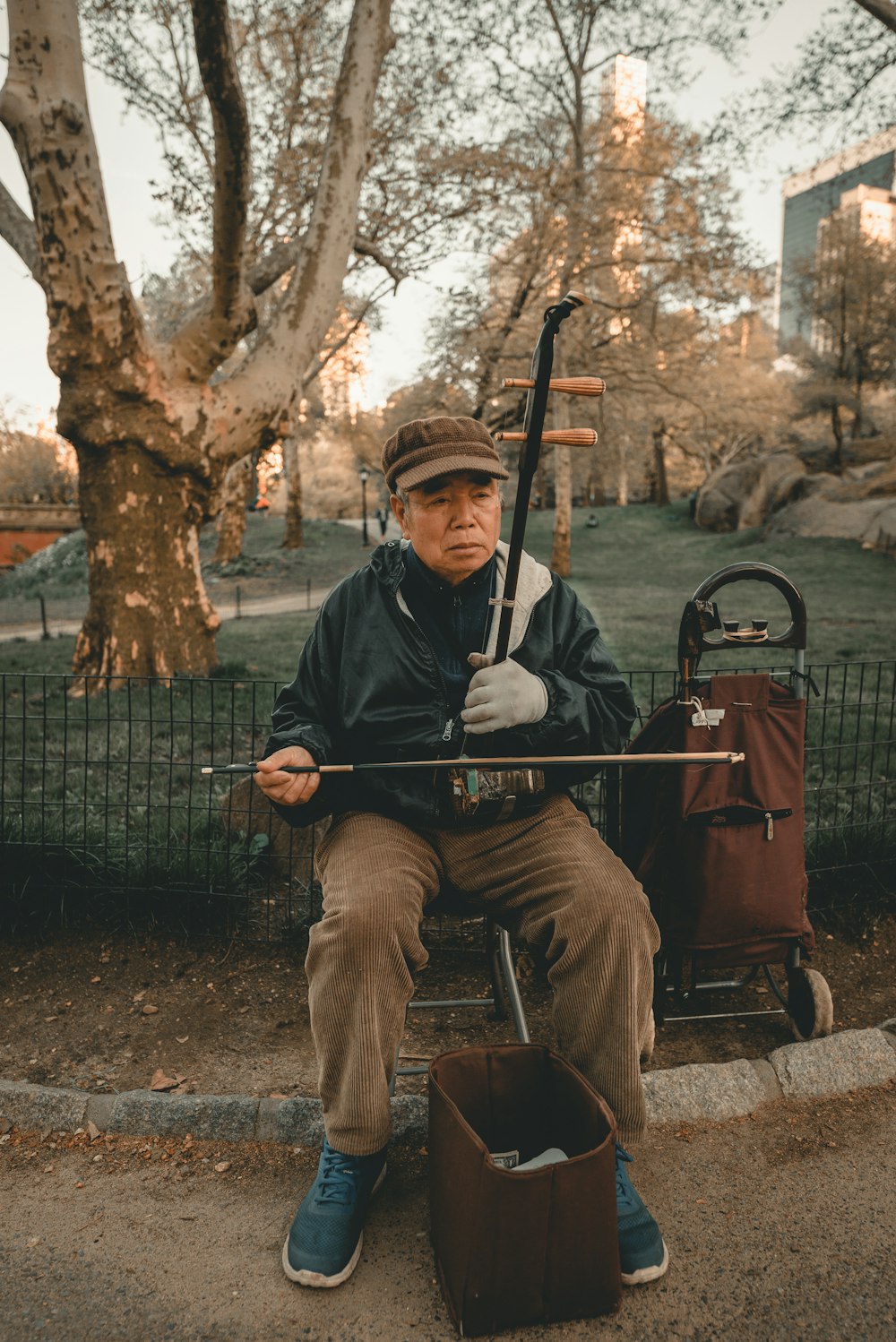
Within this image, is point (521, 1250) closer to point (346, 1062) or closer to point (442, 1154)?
point (442, 1154)

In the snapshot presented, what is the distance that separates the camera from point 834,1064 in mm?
2812

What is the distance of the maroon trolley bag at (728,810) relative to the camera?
8.63ft

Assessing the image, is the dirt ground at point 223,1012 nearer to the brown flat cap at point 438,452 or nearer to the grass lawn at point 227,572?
the brown flat cap at point 438,452

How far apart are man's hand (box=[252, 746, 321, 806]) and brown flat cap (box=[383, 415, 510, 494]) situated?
0.78 metres

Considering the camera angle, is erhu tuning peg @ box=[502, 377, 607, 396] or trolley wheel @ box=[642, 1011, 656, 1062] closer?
erhu tuning peg @ box=[502, 377, 607, 396]

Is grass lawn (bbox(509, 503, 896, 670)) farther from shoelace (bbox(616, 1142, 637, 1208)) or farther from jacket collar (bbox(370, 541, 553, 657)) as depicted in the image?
shoelace (bbox(616, 1142, 637, 1208))

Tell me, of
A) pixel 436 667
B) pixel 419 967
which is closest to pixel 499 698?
pixel 436 667

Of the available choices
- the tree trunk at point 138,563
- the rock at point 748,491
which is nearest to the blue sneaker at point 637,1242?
the tree trunk at point 138,563

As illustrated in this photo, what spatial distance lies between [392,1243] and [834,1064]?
1.45 meters

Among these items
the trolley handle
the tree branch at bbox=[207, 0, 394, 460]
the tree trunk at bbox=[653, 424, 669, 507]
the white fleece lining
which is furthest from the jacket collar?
the tree trunk at bbox=[653, 424, 669, 507]

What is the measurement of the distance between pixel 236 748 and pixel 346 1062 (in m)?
4.00

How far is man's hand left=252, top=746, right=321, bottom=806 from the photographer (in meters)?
2.29

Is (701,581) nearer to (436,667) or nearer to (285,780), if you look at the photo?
(436,667)

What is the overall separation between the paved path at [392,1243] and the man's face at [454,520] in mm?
1632
